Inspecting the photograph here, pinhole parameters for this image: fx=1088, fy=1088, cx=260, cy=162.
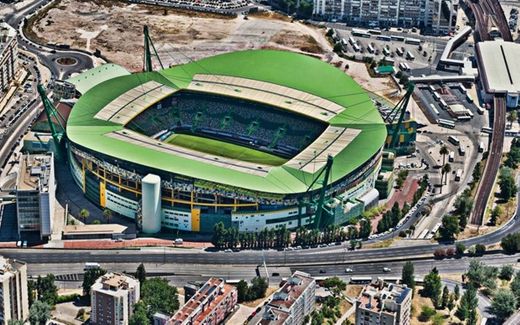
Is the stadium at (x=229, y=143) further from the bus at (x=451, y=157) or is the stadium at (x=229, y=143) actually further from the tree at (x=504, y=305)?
the tree at (x=504, y=305)

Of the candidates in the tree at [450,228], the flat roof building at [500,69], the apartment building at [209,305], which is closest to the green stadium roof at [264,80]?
the tree at [450,228]

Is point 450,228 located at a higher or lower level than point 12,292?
lower

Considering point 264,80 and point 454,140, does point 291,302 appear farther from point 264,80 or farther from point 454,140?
point 454,140

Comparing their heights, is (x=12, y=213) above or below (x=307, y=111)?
below

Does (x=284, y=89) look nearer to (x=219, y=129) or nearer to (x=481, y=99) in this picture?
(x=219, y=129)

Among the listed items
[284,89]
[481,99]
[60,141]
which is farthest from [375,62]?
[60,141]

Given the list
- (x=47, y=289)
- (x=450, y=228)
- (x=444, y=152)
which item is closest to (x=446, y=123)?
(x=444, y=152)
